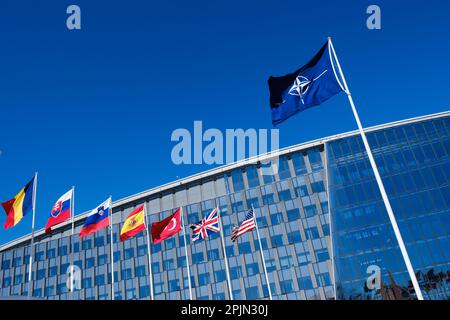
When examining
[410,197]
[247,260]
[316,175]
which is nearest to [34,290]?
[247,260]

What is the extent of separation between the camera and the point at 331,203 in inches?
2126

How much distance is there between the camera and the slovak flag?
2728 cm

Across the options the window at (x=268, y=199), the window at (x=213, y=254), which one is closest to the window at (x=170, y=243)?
the window at (x=213, y=254)

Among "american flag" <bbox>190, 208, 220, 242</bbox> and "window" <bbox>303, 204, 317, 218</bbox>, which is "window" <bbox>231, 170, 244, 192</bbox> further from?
"american flag" <bbox>190, 208, 220, 242</bbox>

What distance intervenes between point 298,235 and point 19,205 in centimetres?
4718

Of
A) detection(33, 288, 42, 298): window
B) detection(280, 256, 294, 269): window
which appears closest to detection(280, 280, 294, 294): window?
detection(280, 256, 294, 269): window

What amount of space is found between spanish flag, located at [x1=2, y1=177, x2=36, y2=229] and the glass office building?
2135cm

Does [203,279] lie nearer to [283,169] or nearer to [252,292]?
[252,292]

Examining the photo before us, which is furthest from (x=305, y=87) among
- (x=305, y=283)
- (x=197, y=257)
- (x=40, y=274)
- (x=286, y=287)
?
(x=40, y=274)

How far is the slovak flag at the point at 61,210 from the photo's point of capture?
89.5 ft

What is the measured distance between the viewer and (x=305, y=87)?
53.1ft

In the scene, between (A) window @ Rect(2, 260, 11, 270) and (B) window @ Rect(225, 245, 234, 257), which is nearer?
(B) window @ Rect(225, 245, 234, 257)
